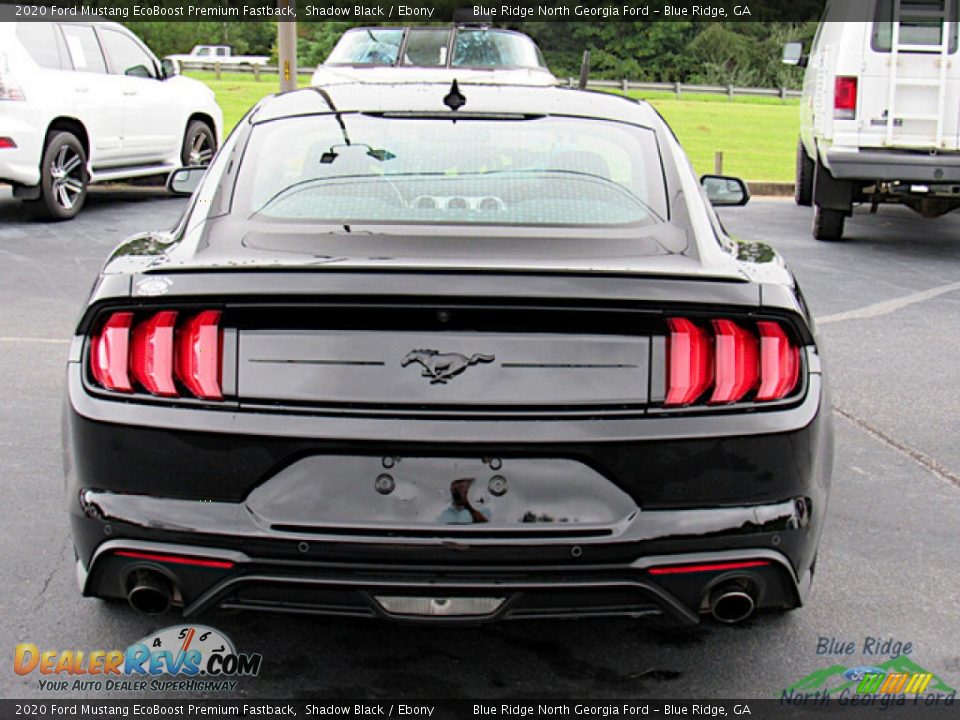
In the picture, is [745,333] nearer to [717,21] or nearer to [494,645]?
[494,645]

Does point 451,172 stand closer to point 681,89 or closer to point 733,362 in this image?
point 733,362

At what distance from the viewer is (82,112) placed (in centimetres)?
1264

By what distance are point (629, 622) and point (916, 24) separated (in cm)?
831

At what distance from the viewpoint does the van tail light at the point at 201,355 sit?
311 cm

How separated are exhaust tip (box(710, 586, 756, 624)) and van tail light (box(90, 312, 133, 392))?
1478 mm

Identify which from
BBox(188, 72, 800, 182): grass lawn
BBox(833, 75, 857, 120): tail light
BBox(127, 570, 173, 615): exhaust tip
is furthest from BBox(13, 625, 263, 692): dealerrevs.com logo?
BBox(188, 72, 800, 182): grass lawn

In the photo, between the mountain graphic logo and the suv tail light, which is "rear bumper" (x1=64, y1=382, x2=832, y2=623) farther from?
the suv tail light

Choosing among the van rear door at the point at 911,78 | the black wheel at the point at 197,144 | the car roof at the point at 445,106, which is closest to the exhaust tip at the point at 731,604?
the car roof at the point at 445,106

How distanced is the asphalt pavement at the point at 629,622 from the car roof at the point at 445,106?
162 centimetres

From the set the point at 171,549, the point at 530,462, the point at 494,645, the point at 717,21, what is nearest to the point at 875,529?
the point at 494,645

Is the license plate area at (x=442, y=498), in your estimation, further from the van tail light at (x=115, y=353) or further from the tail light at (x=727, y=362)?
the van tail light at (x=115, y=353)

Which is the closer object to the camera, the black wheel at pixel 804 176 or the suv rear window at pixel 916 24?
the suv rear window at pixel 916 24

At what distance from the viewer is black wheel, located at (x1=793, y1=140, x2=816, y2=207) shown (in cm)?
1448

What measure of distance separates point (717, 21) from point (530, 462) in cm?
7793
